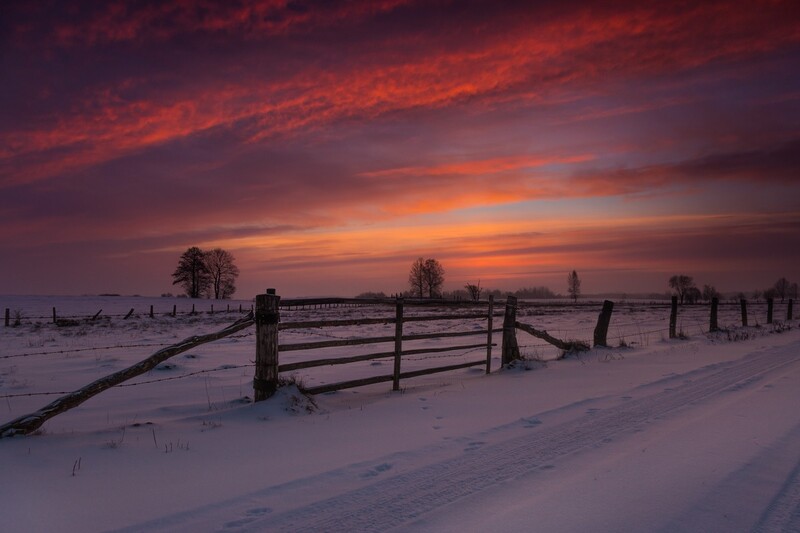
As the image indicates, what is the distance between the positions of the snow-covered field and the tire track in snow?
21 mm

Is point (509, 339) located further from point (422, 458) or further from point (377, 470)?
point (377, 470)

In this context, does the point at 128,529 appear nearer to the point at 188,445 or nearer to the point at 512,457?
the point at 188,445

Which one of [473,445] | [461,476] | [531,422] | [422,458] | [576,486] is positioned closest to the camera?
[576,486]

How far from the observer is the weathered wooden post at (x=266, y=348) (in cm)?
713

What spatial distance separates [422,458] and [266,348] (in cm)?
312

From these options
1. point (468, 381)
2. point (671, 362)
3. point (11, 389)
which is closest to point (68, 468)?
point (11, 389)

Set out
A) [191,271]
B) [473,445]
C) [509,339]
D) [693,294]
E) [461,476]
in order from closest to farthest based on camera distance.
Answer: [461,476] → [473,445] → [509,339] → [191,271] → [693,294]

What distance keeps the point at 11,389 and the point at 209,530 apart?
8.27 m

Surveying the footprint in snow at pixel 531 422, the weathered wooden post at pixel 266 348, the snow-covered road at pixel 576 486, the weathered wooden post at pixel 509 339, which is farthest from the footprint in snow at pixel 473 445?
the weathered wooden post at pixel 509 339

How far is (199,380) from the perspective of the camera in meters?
10.1

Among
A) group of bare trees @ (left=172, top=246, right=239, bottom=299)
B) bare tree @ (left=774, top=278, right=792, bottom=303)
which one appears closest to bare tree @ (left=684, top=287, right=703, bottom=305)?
bare tree @ (left=774, top=278, right=792, bottom=303)

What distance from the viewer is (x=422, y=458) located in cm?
502

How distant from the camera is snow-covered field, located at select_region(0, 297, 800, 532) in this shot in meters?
3.69

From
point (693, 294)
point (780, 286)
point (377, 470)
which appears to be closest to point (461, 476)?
point (377, 470)
